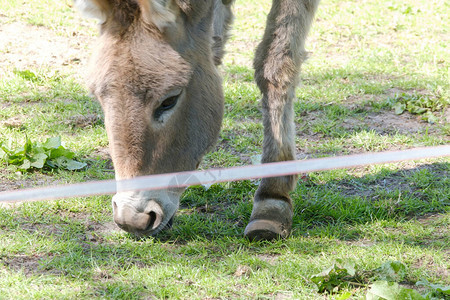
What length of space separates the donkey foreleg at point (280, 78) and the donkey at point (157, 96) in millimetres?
154

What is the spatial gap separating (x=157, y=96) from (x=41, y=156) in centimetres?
169

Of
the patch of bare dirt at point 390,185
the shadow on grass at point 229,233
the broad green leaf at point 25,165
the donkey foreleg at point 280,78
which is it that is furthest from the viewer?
the broad green leaf at point 25,165

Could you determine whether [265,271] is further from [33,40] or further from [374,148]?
[33,40]

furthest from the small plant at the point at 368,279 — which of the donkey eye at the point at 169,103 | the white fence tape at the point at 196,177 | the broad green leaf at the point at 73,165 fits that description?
the broad green leaf at the point at 73,165

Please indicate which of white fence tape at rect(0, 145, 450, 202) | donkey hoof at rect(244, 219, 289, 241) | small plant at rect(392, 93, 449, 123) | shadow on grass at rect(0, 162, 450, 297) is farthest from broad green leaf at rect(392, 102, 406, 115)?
donkey hoof at rect(244, 219, 289, 241)

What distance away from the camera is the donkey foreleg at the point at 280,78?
398 cm

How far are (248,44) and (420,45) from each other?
2.10 m

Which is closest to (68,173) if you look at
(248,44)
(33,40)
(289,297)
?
(289,297)

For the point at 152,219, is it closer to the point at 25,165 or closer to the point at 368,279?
the point at 368,279

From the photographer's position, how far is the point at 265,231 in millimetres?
3674

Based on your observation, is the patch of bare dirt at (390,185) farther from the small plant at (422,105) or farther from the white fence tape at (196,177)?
the small plant at (422,105)

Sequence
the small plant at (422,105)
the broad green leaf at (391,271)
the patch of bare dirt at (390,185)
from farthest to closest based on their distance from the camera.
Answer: the small plant at (422,105)
the patch of bare dirt at (390,185)
the broad green leaf at (391,271)

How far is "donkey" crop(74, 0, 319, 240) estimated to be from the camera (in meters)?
3.19

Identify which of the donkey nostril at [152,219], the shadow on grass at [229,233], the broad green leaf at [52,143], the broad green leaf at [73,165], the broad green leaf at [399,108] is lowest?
the shadow on grass at [229,233]
